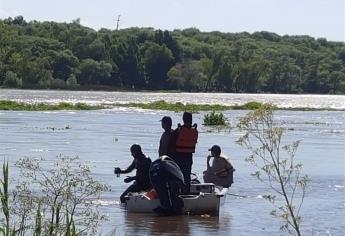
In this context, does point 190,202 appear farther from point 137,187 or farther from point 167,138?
point 167,138

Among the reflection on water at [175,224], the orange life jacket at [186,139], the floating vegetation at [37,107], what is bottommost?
the floating vegetation at [37,107]

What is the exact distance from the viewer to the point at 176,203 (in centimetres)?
1812

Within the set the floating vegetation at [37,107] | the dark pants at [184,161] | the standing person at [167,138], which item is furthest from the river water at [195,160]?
the floating vegetation at [37,107]

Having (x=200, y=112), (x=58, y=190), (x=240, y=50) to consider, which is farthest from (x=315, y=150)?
(x=240, y=50)

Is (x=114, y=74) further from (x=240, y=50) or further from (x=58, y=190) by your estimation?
(x=58, y=190)

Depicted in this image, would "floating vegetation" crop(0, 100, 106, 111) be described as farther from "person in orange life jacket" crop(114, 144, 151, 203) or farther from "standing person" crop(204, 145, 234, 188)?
"person in orange life jacket" crop(114, 144, 151, 203)

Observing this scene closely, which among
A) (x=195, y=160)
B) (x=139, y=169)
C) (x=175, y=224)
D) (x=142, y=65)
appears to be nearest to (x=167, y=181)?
(x=175, y=224)

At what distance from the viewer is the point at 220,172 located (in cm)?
2020

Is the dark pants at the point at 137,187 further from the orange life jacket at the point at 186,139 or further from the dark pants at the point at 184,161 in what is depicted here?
the orange life jacket at the point at 186,139

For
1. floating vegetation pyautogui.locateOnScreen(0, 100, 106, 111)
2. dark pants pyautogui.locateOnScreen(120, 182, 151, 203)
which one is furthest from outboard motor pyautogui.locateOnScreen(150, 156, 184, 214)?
floating vegetation pyautogui.locateOnScreen(0, 100, 106, 111)

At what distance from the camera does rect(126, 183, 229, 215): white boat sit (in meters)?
18.4

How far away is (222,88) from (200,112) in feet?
300

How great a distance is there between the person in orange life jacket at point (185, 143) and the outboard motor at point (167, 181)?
0.45m

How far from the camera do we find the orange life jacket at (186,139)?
18.0 metres
